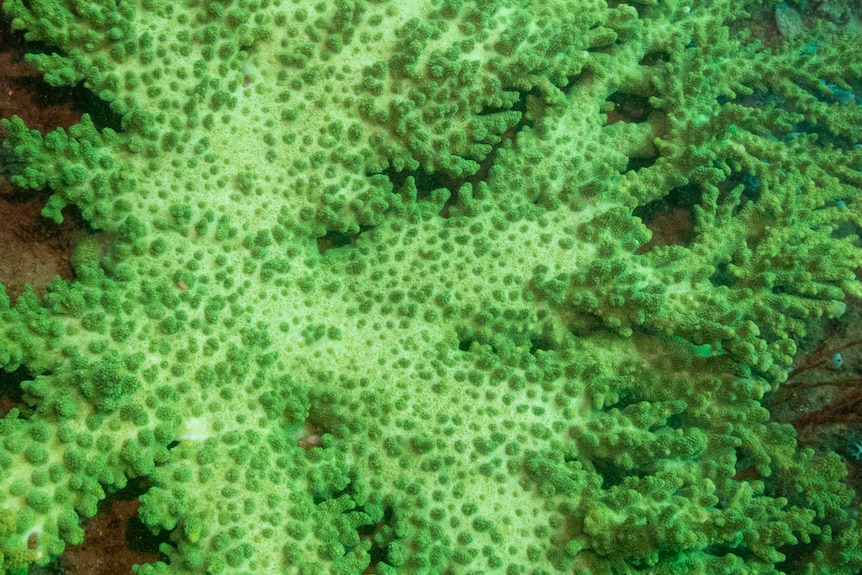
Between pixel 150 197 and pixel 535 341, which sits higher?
pixel 150 197

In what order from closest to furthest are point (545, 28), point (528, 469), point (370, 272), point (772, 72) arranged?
point (528, 469)
point (370, 272)
point (545, 28)
point (772, 72)

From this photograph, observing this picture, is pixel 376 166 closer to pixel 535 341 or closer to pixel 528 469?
pixel 535 341

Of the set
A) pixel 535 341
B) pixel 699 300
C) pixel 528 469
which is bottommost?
pixel 528 469

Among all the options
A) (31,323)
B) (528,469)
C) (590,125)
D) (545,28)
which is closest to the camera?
(31,323)

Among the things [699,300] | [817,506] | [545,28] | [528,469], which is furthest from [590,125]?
[817,506]

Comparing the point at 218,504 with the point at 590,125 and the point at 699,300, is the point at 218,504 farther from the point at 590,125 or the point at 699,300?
the point at 590,125

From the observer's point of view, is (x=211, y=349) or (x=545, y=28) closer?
(x=211, y=349)
